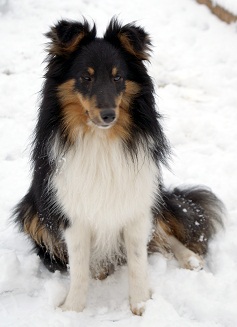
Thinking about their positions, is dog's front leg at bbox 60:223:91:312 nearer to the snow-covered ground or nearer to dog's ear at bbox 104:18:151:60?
the snow-covered ground

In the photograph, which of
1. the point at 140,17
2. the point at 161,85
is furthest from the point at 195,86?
the point at 140,17

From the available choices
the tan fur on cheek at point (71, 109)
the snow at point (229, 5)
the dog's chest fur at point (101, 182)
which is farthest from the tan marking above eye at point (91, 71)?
the snow at point (229, 5)

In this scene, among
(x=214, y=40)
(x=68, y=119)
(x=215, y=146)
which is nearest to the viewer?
(x=68, y=119)

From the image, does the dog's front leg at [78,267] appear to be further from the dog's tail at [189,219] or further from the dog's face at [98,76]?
the dog's face at [98,76]

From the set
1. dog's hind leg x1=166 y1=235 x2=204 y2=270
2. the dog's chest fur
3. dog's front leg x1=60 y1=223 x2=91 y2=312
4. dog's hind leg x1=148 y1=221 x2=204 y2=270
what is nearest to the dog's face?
the dog's chest fur

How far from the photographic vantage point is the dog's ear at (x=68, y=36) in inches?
106

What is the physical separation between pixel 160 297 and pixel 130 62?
160 cm

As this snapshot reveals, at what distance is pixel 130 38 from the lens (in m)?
2.84

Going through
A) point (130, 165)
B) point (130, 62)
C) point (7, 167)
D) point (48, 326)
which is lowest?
point (7, 167)

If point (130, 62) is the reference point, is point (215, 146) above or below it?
below

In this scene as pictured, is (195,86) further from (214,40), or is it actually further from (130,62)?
(130,62)

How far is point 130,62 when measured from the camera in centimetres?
289

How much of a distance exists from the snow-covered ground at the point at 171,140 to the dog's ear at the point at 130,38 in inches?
65.2

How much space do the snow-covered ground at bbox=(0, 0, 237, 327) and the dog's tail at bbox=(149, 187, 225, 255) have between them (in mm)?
107
